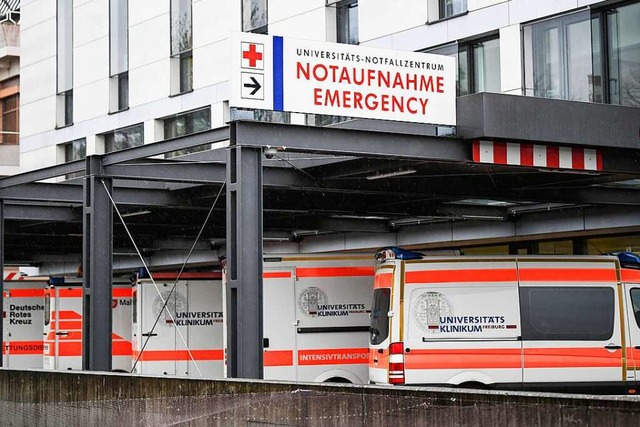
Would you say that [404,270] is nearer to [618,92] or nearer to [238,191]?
[238,191]

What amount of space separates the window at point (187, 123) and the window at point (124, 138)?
1.22m

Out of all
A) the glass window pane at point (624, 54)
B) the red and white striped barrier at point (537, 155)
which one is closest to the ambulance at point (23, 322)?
the glass window pane at point (624, 54)

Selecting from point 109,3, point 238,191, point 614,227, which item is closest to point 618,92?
point 614,227

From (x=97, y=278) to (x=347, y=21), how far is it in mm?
11408

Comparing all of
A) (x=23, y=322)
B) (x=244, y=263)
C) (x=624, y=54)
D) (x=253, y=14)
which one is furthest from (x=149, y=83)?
(x=244, y=263)

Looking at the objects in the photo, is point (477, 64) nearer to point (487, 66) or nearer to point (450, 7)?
point (487, 66)

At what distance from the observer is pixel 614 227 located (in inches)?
952

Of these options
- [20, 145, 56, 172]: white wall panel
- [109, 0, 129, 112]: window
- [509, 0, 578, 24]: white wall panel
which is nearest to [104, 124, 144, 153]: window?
[109, 0, 129, 112]: window

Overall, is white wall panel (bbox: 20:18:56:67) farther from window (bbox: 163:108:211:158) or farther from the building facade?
window (bbox: 163:108:211:158)

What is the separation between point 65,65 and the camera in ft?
131

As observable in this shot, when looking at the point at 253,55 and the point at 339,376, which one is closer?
the point at 253,55

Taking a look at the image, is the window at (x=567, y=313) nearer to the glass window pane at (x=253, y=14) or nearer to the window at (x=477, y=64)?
the window at (x=477, y=64)

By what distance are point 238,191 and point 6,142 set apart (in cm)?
3582

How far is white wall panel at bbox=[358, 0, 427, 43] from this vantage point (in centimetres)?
2602
